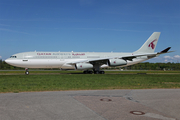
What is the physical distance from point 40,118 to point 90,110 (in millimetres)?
1814

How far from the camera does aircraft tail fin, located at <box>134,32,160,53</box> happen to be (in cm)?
3683

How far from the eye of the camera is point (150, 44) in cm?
3712

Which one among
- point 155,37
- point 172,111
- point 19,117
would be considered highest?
point 155,37

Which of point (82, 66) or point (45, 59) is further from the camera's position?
point (45, 59)

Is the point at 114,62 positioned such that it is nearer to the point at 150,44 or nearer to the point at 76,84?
the point at 150,44

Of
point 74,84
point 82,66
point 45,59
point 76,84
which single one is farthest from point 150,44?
A: point 74,84

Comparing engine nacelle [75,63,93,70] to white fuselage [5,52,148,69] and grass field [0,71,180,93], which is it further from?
grass field [0,71,180,93]

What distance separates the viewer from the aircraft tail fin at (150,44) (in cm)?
3683

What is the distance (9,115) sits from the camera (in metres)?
5.63

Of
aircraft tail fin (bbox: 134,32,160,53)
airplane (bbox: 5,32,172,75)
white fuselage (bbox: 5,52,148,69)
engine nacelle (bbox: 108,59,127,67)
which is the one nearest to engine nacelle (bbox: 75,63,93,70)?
airplane (bbox: 5,32,172,75)

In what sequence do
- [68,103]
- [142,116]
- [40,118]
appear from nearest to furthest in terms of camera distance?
[40,118]
[142,116]
[68,103]

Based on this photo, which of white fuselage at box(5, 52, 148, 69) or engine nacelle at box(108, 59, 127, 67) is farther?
engine nacelle at box(108, 59, 127, 67)

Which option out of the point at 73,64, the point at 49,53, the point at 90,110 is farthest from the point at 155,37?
the point at 90,110

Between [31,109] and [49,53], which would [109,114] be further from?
[49,53]
